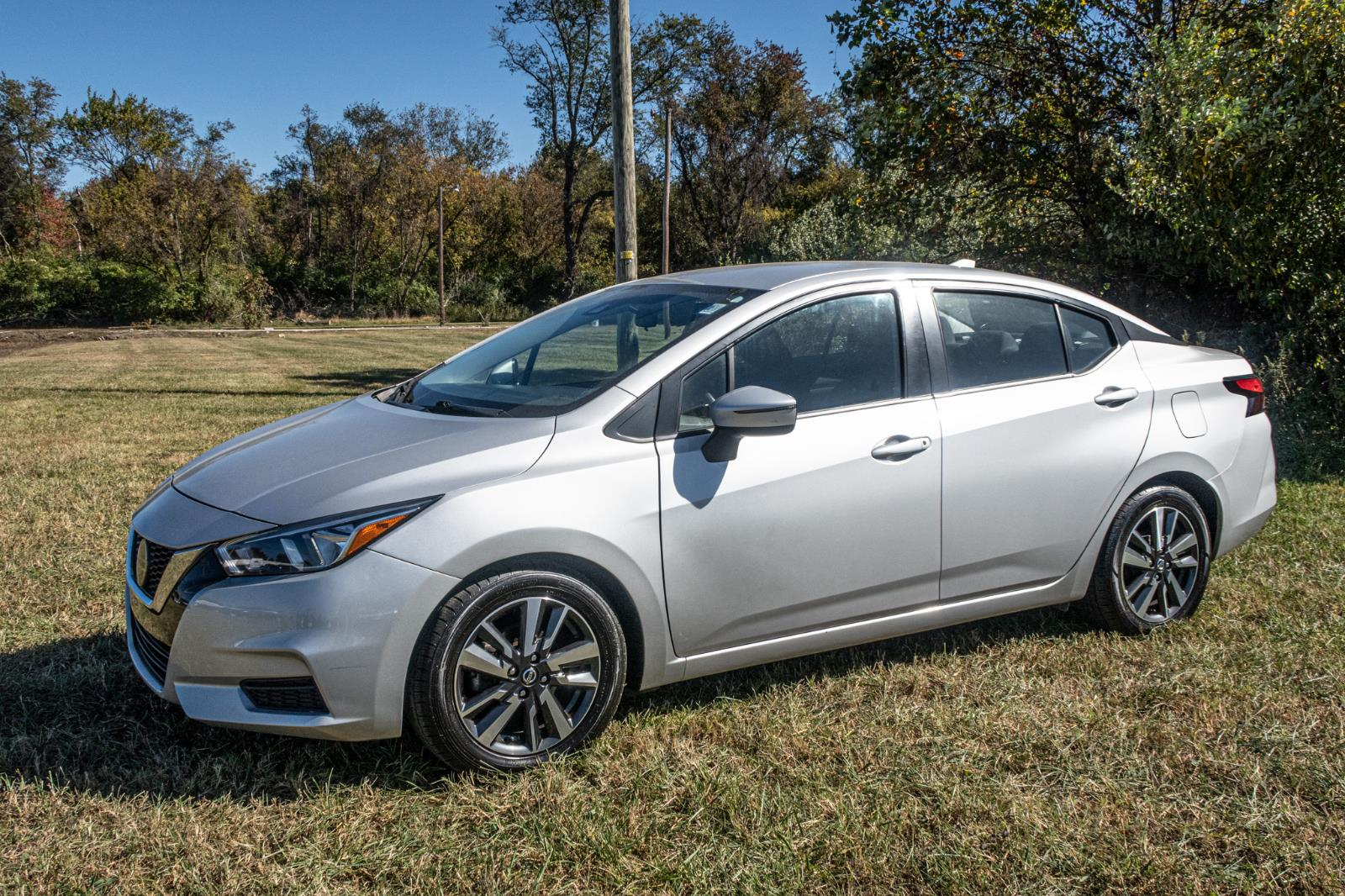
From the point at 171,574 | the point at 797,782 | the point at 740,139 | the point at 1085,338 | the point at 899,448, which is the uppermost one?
the point at 740,139

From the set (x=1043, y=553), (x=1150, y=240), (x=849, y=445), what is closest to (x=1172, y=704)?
(x=1043, y=553)

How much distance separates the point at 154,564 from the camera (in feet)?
11.0

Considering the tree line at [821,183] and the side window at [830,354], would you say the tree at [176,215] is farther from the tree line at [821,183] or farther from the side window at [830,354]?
the side window at [830,354]

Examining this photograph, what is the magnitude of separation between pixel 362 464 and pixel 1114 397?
298cm

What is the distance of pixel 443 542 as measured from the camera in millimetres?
3074

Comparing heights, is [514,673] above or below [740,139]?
below

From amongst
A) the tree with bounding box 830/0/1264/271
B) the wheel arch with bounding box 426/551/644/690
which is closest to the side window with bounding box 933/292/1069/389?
the wheel arch with bounding box 426/551/644/690

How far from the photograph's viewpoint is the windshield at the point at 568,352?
3701mm

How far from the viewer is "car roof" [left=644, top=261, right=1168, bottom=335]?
405cm

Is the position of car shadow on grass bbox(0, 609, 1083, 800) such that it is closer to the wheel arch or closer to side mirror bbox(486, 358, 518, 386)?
the wheel arch

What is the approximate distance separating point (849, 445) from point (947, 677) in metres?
1.09

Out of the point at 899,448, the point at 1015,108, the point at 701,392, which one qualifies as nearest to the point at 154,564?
the point at 701,392

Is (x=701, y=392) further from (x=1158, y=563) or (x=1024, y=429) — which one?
(x=1158, y=563)

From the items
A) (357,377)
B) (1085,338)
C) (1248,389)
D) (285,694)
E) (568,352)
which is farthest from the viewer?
(357,377)
